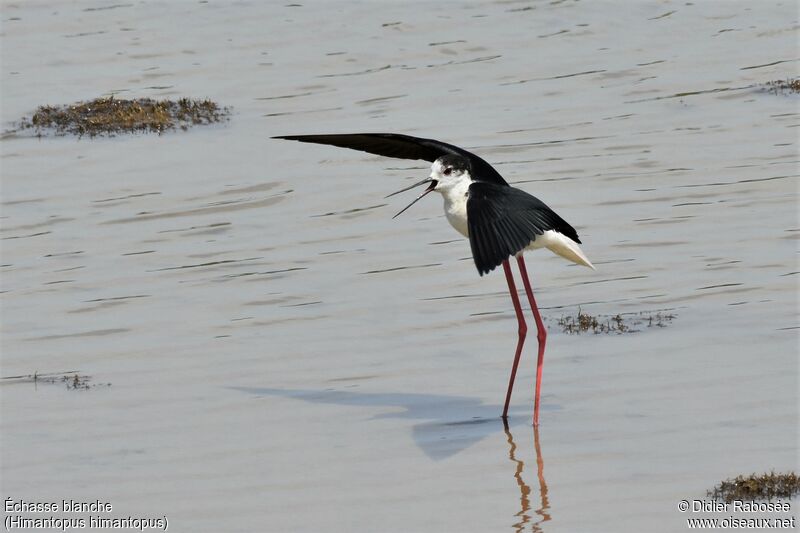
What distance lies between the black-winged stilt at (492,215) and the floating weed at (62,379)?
80.4 inches

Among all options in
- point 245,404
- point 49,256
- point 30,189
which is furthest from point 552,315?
point 30,189

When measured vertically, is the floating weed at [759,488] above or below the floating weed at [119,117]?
below

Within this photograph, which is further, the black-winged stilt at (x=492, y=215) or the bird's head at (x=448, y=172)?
the bird's head at (x=448, y=172)

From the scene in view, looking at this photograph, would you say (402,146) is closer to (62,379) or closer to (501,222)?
(501,222)

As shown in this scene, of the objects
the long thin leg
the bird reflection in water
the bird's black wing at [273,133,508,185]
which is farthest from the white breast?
the bird reflection in water

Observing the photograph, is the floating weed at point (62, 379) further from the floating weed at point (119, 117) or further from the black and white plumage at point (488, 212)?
the floating weed at point (119, 117)

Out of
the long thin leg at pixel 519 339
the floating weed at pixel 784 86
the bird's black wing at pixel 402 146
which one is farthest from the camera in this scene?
the floating weed at pixel 784 86

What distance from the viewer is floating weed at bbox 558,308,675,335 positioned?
984cm

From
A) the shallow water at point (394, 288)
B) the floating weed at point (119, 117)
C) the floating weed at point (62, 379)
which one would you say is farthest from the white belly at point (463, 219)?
the floating weed at point (119, 117)

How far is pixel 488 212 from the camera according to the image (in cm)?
816

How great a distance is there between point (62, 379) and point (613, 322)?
3.63 m

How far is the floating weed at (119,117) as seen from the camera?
16266mm

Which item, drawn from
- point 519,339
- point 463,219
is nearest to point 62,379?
point 463,219

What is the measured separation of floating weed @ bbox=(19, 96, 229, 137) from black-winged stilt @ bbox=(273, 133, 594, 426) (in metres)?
7.28
